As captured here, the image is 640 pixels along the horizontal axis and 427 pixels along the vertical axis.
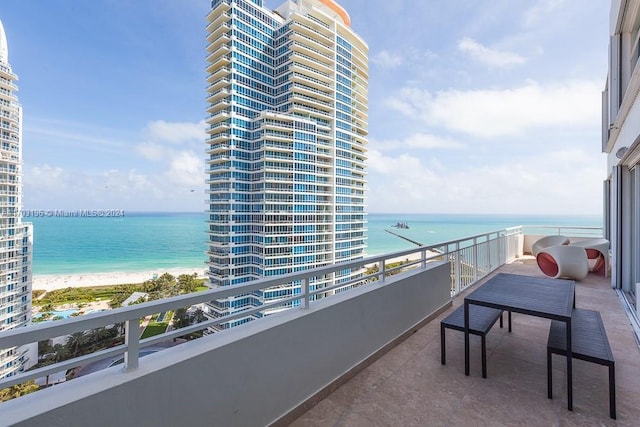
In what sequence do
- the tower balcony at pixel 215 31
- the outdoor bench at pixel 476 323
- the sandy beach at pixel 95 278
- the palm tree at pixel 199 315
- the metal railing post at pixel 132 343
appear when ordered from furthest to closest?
the sandy beach at pixel 95 278 → the tower balcony at pixel 215 31 → the palm tree at pixel 199 315 → the outdoor bench at pixel 476 323 → the metal railing post at pixel 132 343

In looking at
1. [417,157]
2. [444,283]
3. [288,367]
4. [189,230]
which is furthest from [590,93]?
[189,230]

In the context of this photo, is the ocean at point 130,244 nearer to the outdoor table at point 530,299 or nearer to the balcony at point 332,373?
the outdoor table at point 530,299

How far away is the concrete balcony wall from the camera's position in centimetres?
109

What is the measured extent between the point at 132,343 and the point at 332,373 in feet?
5.17

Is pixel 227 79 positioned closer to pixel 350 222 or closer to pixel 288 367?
pixel 350 222

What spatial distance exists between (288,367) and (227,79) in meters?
34.2

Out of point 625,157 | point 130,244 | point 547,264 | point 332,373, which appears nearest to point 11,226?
point 332,373

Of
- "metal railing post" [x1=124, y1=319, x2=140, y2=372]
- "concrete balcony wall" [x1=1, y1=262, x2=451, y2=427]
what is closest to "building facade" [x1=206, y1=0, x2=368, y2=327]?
"concrete balcony wall" [x1=1, y1=262, x2=451, y2=427]

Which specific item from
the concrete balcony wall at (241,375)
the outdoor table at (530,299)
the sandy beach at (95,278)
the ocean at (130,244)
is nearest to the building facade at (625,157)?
the outdoor table at (530,299)

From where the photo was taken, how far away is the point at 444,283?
409cm

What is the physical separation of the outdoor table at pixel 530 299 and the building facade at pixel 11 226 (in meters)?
23.5

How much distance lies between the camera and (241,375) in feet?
5.27

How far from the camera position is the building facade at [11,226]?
16547mm

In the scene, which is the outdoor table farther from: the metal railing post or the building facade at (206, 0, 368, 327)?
the building facade at (206, 0, 368, 327)
